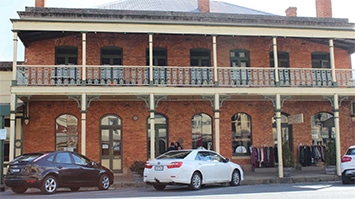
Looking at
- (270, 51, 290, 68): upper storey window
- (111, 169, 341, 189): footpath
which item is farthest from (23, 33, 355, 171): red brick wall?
(111, 169, 341, 189): footpath

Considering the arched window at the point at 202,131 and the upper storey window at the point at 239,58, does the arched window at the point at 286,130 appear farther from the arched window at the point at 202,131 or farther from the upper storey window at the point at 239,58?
the arched window at the point at 202,131

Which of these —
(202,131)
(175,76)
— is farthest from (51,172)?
(202,131)

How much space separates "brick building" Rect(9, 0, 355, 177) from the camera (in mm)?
18812

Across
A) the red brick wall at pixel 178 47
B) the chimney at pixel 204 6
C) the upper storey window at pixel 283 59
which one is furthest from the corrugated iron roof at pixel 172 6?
the upper storey window at pixel 283 59

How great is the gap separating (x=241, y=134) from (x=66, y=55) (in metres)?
9.24

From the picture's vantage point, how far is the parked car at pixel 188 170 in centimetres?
1425

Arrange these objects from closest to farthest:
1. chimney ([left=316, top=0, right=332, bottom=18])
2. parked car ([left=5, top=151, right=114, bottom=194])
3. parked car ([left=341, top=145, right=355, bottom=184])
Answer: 1. parked car ([left=5, top=151, right=114, bottom=194])
2. parked car ([left=341, top=145, right=355, bottom=184])
3. chimney ([left=316, top=0, right=332, bottom=18])

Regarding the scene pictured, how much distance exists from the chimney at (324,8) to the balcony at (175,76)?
14.3 ft

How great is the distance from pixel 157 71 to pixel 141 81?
0.82 metres

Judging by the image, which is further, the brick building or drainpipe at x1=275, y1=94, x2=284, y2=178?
drainpipe at x1=275, y1=94, x2=284, y2=178

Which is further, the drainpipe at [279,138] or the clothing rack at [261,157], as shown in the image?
the clothing rack at [261,157]

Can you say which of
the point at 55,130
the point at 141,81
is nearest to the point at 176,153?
the point at 141,81

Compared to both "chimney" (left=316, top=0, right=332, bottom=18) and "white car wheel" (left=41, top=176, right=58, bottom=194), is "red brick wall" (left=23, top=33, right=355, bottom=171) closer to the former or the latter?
"chimney" (left=316, top=0, right=332, bottom=18)

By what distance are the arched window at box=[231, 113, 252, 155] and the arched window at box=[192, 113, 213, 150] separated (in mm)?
1211
